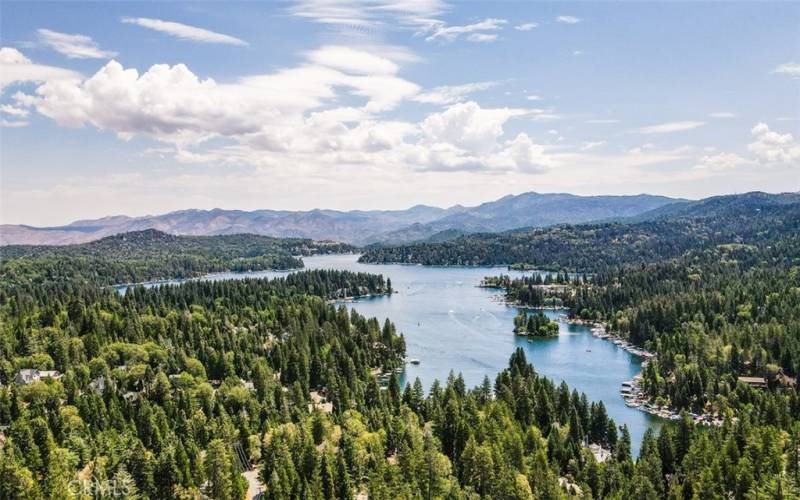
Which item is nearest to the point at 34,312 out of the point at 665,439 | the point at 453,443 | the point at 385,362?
the point at 385,362

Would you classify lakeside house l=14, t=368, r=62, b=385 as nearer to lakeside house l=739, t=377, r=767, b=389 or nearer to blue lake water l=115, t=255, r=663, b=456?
blue lake water l=115, t=255, r=663, b=456

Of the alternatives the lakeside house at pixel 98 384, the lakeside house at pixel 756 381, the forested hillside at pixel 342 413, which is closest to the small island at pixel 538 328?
the forested hillside at pixel 342 413

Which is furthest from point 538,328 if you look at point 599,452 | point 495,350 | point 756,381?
point 599,452

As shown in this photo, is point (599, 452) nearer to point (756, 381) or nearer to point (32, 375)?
point (756, 381)

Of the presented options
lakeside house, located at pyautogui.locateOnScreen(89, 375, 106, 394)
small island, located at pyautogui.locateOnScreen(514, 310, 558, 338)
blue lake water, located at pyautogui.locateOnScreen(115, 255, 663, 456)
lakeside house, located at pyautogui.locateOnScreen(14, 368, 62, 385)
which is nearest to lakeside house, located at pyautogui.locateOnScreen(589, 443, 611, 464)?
Result: blue lake water, located at pyautogui.locateOnScreen(115, 255, 663, 456)

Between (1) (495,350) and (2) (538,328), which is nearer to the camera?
(1) (495,350)

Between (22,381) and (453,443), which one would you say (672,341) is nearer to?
(453,443)

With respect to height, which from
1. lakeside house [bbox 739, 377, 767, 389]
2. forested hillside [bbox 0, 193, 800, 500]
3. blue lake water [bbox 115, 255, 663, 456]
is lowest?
blue lake water [bbox 115, 255, 663, 456]

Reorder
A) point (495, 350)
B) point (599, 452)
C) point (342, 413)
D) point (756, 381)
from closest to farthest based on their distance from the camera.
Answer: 1. point (599, 452)
2. point (342, 413)
3. point (756, 381)
4. point (495, 350)

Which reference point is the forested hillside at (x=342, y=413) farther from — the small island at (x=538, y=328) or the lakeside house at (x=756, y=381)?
the small island at (x=538, y=328)
